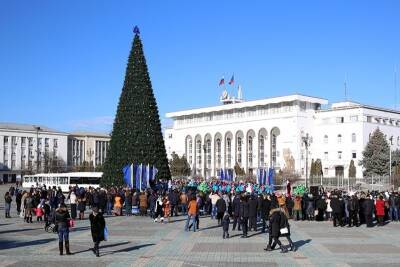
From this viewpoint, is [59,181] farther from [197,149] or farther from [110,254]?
[110,254]

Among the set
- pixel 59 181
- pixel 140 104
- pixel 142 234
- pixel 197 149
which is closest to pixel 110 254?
pixel 142 234

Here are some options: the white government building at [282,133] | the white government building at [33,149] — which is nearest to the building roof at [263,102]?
the white government building at [282,133]

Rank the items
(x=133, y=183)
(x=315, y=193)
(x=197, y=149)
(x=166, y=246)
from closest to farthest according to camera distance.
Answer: (x=166, y=246)
(x=315, y=193)
(x=133, y=183)
(x=197, y=149)

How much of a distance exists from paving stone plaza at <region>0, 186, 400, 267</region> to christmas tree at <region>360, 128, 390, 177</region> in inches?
2138

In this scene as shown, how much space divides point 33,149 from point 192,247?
4918 inches

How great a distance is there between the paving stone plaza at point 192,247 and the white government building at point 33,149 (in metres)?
101

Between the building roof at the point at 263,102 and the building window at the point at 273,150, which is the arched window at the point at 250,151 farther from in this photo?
the building roof at the point at 263,102

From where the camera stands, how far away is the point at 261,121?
101625 mm

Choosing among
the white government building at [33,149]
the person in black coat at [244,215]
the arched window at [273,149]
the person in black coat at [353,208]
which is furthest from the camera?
the white government building at [33,149]

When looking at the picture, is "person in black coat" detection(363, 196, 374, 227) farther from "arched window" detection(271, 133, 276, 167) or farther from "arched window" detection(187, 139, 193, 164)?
"arched window" detection(187, 139, 193, 164)

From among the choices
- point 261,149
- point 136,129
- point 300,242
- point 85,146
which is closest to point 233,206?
point 300,242

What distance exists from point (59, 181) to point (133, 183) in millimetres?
36410

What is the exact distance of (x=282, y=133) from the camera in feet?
321

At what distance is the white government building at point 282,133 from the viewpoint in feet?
302
